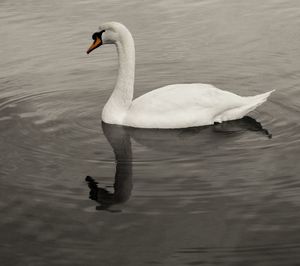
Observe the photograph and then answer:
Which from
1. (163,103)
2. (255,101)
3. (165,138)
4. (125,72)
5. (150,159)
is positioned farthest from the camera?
(125,72)

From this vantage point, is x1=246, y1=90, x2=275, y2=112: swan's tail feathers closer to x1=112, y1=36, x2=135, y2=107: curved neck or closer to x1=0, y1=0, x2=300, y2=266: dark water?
x1=0, y1=0, x2=300, y2=266: dark water

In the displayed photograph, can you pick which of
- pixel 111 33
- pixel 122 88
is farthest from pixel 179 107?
pixel 111 33

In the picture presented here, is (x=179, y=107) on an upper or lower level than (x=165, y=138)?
upper

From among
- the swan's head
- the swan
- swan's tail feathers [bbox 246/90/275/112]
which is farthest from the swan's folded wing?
the swan's head

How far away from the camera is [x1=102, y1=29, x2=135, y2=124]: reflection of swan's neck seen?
1084cm

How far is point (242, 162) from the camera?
910 cm

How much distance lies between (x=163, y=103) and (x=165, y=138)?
1.65ft

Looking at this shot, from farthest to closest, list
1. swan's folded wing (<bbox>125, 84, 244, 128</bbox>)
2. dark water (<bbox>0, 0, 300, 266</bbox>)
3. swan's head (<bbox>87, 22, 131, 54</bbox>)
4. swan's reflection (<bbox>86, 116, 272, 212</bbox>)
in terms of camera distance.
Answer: swan's head (<bbox>87, 22, 131, 54</bbox>)
swan's folded wing (<bbox>125, 84, 244, 128</bbox>)
swan's reflection (<bbox>86, 116, 272, 212</bbox>)
dark water (<bbox>0, 0, 300, 266</bbox>)

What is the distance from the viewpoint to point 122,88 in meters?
11.0

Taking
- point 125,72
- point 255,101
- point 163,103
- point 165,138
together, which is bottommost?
point 165,138

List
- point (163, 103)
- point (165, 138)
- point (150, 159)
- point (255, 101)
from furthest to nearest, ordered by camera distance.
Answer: point (255, 101) → point (163, 103) → point (165, 138) → point (150, 159)

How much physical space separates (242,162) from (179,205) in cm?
141

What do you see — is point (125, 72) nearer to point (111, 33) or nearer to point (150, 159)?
point (111, 33)

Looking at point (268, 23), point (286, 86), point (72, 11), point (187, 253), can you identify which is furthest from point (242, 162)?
point (72, 11)
